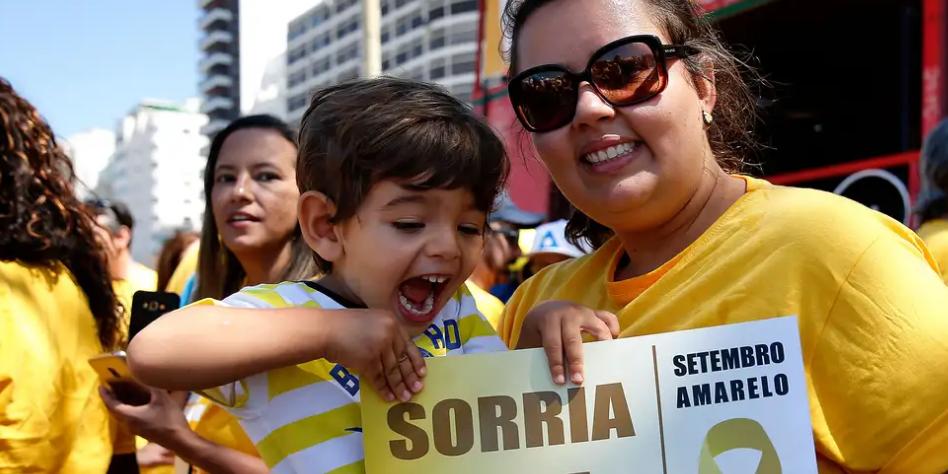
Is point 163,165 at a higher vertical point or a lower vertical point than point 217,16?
lower

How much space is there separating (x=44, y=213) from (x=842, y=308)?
2.33 metres

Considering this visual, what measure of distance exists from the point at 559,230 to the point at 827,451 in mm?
4477

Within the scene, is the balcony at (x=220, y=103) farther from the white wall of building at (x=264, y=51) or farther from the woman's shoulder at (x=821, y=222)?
the woman's shoulder at (x=821, y=222)

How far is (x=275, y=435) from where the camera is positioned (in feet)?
4.57

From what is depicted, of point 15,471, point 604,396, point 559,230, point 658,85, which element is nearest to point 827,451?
point 604,396

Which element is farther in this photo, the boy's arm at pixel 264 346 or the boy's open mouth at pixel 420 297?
the boy's open mouth at pixel 420 297

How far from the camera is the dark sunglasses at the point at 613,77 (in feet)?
5.25

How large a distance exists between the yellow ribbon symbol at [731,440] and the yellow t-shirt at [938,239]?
176cm

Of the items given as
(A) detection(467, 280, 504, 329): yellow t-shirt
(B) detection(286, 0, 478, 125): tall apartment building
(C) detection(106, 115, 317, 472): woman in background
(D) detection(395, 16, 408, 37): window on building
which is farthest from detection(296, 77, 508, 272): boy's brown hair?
(D) detection(395, 16, 408, 37): window on building

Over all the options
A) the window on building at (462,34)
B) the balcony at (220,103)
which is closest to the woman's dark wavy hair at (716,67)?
the window on building at (462,34)

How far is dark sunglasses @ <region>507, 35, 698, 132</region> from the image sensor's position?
1.60m

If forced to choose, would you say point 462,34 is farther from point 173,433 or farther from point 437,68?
point 173,433

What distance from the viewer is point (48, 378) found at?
7.77ft

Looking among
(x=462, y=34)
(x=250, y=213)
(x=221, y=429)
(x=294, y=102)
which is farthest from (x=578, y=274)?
(x=294, y=102)
